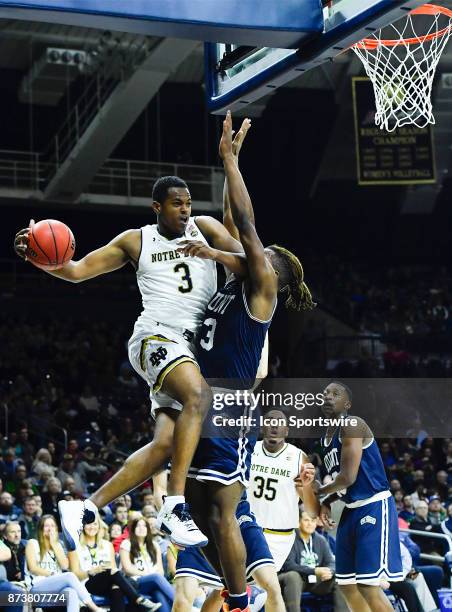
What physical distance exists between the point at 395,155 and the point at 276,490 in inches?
448

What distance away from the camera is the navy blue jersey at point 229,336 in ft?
18.4

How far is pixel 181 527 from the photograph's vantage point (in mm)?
5168

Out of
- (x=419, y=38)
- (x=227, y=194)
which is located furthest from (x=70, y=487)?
(x=227, y=194)

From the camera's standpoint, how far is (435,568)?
39.9ft

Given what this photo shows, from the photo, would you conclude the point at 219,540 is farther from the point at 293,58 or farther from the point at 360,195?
the point at 360,195

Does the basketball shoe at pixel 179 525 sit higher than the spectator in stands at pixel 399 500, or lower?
higher

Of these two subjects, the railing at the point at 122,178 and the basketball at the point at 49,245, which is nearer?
the basketball at the point at 49,245

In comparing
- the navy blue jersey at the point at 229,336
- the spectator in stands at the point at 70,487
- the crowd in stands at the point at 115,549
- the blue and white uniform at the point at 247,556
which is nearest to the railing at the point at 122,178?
the crowd in stands at the point at 115,549

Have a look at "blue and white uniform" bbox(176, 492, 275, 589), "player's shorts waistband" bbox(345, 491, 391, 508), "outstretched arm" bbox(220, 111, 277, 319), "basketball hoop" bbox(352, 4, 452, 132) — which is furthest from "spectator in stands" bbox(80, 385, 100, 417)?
"outstretched arm" bbox(220, 111, 277, 319)

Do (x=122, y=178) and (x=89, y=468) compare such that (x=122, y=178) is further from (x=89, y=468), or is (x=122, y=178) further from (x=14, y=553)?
(x=14, y=553)

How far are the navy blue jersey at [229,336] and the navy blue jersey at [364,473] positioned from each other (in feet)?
7.08

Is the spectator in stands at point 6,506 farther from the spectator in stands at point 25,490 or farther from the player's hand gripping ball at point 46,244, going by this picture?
the player's hand gripping ball at point 46,244

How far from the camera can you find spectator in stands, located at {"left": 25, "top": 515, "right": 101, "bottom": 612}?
32.3ft

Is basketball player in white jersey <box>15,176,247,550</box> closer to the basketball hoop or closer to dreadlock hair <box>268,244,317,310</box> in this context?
dreadlock hair <box>268,244,317,310</box>
